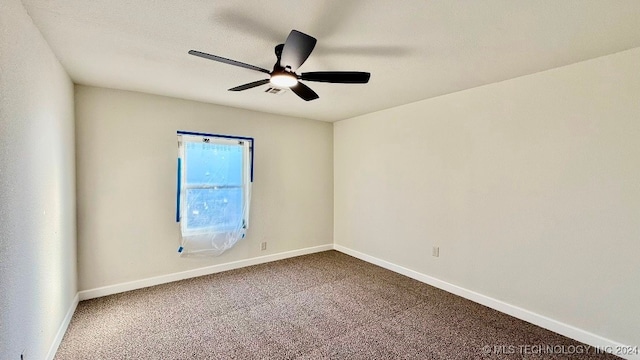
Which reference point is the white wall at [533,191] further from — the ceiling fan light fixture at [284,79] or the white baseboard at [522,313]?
the ceiling fan light fixture at [284,79]

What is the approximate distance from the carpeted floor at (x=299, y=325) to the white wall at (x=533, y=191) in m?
0.36

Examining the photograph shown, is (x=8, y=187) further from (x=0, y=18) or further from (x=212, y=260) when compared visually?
(x=212, y=260)

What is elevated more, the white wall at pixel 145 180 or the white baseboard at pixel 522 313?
the white wall at pixel 145 180

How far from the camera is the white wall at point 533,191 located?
6.96 feet

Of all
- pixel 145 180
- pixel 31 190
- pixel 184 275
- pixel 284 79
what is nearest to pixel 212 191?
pixel 145 180

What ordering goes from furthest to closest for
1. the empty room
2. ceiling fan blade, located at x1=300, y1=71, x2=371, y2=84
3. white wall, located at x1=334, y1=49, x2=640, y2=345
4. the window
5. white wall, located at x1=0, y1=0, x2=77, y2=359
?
1. the window
2. white wall, located at x1=334, y1=49, x2=640, y2=345
3. ceiling fan blade, located at x1=300, y1=71, x2=371, y2=84
4. the empty room
5. white wall, located at x1=0, y1=0, x2=77, y2=359

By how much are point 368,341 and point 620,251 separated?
200cm

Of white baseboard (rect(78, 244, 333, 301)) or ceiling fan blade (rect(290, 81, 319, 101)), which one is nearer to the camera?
ceiling fan blade (rect(290, 81, 319, 101))

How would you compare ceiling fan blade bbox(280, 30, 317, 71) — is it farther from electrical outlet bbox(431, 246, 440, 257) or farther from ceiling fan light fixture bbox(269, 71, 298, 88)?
electrical outlet bbox(431, 246, 440, 257)

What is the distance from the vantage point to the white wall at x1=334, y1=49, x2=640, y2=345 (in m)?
2.12

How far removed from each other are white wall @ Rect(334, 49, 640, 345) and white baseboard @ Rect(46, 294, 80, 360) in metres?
3.44

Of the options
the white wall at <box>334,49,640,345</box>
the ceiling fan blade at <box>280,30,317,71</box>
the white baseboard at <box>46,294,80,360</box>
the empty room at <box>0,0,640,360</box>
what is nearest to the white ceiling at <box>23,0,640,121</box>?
the empty room at <box>0,0,640,360</box>

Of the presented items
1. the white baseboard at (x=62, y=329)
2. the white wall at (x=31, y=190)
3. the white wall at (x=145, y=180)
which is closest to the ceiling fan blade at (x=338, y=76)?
the white wall at (x=31, y=190)

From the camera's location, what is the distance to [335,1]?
1522 millimetres
